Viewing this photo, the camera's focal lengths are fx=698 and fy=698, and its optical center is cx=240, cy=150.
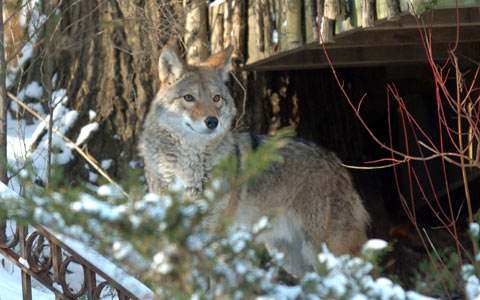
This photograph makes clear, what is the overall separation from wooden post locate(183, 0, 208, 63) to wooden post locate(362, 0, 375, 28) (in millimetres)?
2632

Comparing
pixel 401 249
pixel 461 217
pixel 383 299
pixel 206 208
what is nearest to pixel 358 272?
pixel 383 299

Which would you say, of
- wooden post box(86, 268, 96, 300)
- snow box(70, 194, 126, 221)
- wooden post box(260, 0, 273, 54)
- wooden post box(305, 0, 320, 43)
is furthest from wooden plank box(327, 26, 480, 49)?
snow box(70, 194, 126, 221)

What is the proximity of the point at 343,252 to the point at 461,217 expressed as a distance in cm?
415

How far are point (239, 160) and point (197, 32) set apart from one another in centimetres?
215

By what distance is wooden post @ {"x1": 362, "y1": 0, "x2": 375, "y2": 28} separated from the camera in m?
5.36

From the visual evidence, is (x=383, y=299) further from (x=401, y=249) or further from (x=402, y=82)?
(x=402, y=82)

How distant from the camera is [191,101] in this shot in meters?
6.27

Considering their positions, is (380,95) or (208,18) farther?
(380,95)

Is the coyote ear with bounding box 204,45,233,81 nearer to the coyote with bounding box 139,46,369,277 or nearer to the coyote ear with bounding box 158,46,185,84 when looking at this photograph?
the coyote with bounding box 139,46,369,277

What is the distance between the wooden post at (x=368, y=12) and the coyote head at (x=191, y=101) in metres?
1.56

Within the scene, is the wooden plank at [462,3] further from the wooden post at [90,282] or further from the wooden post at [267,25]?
the wooden post at [90,282]

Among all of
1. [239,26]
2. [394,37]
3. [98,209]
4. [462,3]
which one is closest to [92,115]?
[239,26]

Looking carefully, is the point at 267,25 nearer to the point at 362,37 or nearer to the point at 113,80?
the point at 362,37

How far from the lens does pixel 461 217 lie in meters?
10.1
